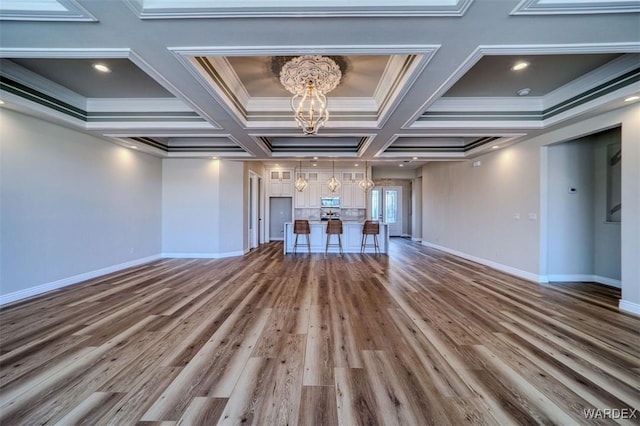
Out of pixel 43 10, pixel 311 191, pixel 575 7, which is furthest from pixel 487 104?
pixel 311 191

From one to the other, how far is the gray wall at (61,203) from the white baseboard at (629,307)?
805 cm

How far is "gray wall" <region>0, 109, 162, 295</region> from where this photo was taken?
3463 millimetres

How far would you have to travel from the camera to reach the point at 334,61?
299 centimetres

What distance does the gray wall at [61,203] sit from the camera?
3463 mm

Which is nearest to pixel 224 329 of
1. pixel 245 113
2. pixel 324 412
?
pixel 324 412

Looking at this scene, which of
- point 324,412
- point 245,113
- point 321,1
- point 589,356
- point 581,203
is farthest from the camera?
point 581,203

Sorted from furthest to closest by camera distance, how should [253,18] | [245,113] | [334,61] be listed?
[245,113] → [334,61] → [253,18]

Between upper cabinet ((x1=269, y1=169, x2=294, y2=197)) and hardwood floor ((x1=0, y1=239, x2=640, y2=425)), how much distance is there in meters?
5.90

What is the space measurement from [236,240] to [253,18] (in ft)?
19.3

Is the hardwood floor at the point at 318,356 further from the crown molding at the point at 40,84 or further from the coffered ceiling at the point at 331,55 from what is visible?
the crown molding at the point at 40,84

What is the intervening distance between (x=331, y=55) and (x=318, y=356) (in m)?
2.81

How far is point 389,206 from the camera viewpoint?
1160 cm

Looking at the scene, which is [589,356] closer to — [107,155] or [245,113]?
[245,113]

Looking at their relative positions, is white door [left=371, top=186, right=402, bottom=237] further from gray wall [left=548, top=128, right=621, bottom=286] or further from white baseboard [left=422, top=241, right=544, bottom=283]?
gray wall [left=548, top=128, right=621, bottom=286]
